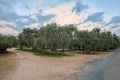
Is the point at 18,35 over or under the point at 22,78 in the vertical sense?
over

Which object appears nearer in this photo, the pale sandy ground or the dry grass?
the pale sandy ground

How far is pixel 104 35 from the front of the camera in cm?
7912

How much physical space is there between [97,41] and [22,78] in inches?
1975

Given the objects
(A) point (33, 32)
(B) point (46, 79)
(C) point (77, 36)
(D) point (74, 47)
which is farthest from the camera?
(D) point (74, 47)

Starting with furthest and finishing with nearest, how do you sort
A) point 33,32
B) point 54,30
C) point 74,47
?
point 74,47 → point 33,32 → point 54,30

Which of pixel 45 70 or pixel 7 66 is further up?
pixel 7 66

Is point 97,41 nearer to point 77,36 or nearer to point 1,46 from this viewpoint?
point 77,36

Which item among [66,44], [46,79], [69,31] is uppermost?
[69,31]

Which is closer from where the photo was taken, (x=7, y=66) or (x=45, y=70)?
(x=45, y=70)

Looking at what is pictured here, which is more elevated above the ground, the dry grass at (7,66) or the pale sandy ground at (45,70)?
the dry grass at (7,66)

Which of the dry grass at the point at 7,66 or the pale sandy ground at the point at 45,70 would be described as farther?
the dry grass at the point at 7,66

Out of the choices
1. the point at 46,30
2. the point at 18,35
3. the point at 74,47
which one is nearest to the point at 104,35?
the point at 74,47

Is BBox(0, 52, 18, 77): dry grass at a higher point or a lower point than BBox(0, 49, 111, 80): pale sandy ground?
higher

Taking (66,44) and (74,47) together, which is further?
(74,47)
